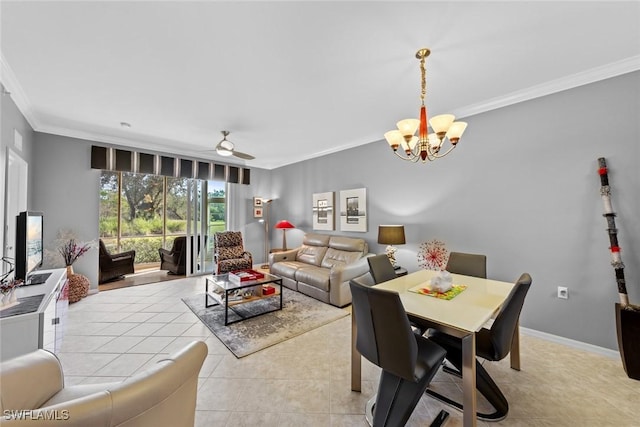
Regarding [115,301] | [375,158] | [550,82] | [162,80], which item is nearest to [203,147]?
[162,80]

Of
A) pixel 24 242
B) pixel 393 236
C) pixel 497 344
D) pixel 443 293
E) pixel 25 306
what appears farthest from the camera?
pixel 393 236

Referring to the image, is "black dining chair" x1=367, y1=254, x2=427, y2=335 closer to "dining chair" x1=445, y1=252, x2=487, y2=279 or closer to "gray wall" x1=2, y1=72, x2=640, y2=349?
"dining chair" x1=445, y1=252, x2=487, y2=279

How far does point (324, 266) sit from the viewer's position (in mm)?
4434

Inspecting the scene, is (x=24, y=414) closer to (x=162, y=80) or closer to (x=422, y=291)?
(x=422, y=291)

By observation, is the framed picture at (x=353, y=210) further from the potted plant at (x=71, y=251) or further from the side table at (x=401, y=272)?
the potted plant at (x=71, y=251)

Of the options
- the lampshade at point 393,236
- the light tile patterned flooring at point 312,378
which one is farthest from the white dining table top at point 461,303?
the lampshade at point 393,236

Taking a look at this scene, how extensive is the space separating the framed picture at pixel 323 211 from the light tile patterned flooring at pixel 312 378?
2351mm

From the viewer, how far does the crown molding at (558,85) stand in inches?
87.1

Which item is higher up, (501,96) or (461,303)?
(501,96)

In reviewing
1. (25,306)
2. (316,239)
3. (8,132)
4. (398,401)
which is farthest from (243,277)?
(8,132)

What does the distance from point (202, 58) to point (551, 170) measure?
3668mm

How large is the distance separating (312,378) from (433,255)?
87.3 inches

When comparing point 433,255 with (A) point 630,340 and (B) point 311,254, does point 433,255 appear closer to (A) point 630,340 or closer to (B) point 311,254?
(A) point 630,340

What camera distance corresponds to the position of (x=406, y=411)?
4.82 feet
